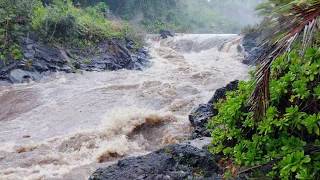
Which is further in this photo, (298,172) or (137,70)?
(137,70)

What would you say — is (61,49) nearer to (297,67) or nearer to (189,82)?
(189,82)

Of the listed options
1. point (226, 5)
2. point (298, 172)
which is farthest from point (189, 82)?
point (226, 5)

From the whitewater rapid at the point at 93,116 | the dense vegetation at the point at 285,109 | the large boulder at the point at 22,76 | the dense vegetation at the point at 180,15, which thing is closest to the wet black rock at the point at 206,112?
the whitewater rapid at the point at 93,116

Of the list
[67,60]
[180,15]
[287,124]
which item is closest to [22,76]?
[67,60]

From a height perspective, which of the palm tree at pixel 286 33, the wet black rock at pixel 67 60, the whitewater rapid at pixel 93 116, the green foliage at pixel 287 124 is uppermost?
the palm tree at pixel 286 33

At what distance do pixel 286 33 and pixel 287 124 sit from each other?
63cm

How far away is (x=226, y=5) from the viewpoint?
5494 centimetres

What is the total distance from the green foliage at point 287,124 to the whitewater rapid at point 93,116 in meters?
2.83

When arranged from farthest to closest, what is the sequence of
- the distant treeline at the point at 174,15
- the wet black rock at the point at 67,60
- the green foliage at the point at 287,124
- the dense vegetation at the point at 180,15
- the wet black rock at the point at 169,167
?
the dense vegetation at the point at 180,15 < the distant treeline at the point at 174,15 < the wet black rock at the point at 67,60 < the wet black rock at the point at 169,167 < the green foliage at the point at 287,124

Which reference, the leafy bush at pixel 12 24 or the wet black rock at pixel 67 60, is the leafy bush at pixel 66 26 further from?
the wet black rock at pixel 67 60

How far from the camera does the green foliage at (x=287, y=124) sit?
2639 millimetres

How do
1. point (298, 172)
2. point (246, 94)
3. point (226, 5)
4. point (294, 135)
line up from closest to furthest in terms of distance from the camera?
point (298, 172) → point (294, 135) → point (246, 94) → point (226, 5)

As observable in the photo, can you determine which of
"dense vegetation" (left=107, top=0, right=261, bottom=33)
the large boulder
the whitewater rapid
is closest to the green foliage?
the whitewater rapid

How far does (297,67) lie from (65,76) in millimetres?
10392
